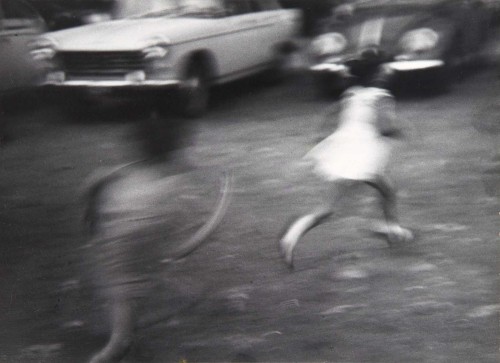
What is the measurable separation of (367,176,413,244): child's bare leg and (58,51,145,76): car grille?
1.29 meters

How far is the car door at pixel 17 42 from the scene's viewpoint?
13.4 ft

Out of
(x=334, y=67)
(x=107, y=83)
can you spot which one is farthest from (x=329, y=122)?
(x=107, y=83)

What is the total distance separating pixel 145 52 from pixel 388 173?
1.33m

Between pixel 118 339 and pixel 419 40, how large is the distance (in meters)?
2.02

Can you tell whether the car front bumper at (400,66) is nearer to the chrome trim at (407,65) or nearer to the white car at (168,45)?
the chrome trim at (407,65)

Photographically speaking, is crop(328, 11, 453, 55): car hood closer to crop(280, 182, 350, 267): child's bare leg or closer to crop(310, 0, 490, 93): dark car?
crop(310, 0, 490, 93): dark car

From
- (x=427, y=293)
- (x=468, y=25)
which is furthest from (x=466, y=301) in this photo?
(x=468, y=25)

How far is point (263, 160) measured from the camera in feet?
13.7

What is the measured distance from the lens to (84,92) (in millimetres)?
4109

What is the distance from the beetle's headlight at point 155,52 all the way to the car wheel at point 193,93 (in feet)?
0.50

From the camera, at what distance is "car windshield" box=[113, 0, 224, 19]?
4160 mm

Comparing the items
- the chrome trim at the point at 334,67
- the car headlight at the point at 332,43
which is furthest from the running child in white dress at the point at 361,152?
the car headlight at the point at 332,43

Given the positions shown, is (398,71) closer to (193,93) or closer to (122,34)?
(193,93)

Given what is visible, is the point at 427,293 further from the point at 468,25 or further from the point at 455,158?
the point at 468,25
